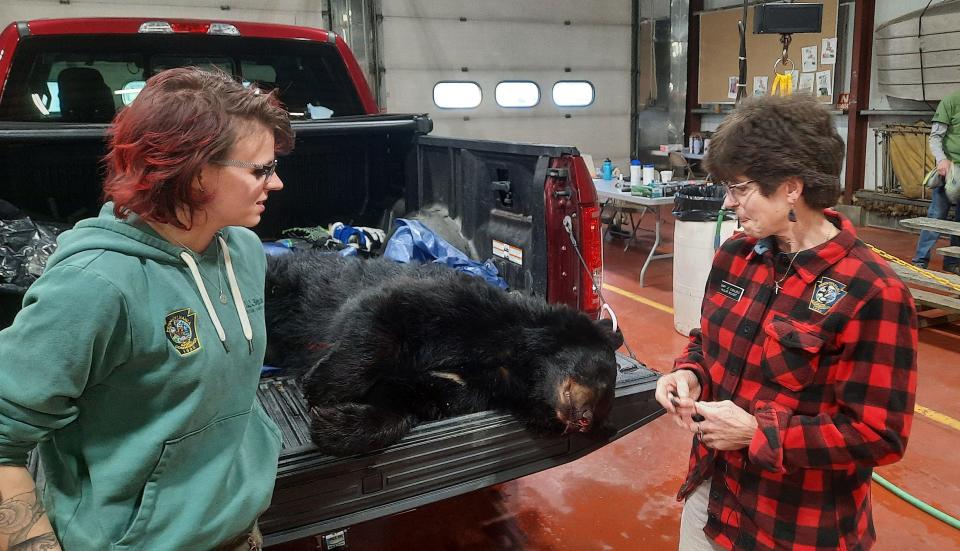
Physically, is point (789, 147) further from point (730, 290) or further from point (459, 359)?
point (459, 359)

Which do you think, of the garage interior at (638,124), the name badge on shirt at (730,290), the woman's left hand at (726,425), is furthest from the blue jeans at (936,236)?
the woman's left hand at (726,425)

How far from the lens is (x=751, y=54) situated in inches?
444

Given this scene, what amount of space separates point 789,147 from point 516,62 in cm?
920

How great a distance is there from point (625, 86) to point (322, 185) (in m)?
8.32

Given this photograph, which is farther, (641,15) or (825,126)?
(641,15)

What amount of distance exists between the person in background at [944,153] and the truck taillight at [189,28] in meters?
6.56

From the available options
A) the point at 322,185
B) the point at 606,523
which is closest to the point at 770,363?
the point at 606,523

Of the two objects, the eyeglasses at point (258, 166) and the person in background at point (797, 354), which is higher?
the eyeglasses at point (258, 166)

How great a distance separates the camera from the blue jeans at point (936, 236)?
7.04 metres

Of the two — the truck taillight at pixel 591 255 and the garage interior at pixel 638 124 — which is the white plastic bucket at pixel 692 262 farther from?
the truck taillight at pixel 591 255

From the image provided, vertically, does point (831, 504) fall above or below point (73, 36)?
below

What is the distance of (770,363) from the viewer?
1.65 meters

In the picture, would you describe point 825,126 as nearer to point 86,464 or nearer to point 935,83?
point 86,464

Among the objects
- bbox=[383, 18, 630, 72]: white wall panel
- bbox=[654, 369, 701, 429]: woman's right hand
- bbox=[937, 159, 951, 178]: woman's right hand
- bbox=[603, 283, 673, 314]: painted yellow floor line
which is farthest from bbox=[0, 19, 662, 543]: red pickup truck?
bbox=[937, 159, 951, 178]: woman's right hand
